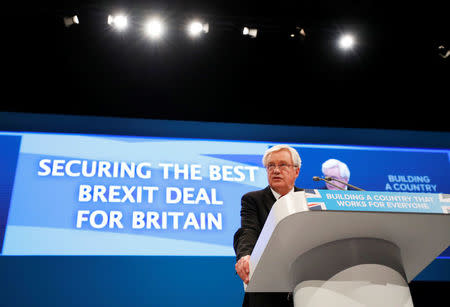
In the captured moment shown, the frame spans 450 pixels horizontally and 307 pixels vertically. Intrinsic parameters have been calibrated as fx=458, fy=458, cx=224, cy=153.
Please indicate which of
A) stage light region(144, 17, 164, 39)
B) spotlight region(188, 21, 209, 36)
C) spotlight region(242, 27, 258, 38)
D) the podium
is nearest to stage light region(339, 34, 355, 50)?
spotlight region(242, 27, 258, 38)

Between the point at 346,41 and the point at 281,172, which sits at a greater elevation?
the point at 346,41

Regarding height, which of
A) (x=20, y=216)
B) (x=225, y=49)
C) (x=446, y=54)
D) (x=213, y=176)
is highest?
(x=225, y=49)

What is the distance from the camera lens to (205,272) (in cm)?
368

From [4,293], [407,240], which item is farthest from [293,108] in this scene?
[407,240]

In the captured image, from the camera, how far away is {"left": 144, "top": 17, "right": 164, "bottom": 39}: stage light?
4105mm

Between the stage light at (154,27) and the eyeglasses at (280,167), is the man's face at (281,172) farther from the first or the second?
the stage light at (154,27)

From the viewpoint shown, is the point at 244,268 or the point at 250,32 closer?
the point at 244,268

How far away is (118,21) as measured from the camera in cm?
404

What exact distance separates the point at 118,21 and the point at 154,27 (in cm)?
32

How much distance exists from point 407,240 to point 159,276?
105 inches

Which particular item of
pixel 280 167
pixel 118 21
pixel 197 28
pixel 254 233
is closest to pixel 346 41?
pixel 197 28

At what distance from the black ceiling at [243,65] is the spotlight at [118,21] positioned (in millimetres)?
87

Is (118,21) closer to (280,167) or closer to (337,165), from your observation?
(337,165)

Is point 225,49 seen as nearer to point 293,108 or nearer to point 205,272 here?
point 293,108
